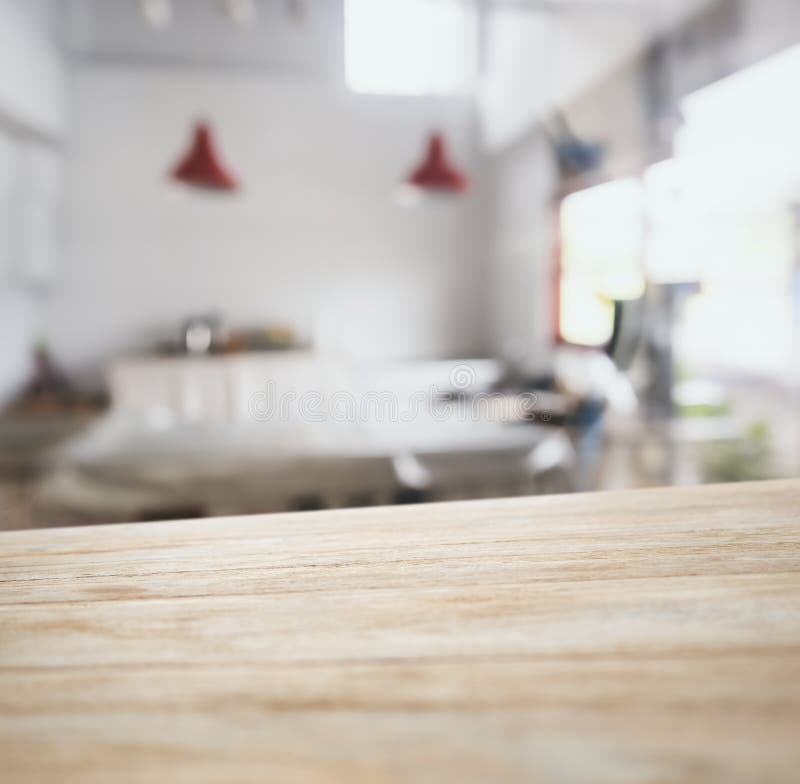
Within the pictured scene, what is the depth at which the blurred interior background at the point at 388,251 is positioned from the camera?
2.50 meters

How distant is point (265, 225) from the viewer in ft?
20.5

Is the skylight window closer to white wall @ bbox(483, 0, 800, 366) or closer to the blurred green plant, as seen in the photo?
white wall @ bbox(483, 0, 800, 366)

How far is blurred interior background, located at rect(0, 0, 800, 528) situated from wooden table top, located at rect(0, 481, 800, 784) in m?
0.80

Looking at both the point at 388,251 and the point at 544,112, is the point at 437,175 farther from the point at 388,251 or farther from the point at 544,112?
the point at 388,251

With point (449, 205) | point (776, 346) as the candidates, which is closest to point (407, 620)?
point (776, 346)

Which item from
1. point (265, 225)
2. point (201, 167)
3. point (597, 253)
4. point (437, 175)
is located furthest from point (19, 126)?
point (597, 253)

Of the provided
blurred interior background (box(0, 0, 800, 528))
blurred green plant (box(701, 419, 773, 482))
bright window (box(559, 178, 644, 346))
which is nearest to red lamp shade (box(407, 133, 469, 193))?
blurred interior background (box(0, 0, 800, 528))

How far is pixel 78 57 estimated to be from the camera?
19.3 ft

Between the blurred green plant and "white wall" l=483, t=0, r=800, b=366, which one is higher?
"white wall" l=483, t=0, r=800, b=366

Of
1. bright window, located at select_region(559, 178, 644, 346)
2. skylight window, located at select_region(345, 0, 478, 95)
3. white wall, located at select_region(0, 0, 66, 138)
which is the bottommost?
bright window, located at select_region(559, 178, 644, 346)

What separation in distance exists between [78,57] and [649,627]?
6689mm

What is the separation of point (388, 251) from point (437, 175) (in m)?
2.60

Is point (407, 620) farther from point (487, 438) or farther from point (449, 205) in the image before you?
point (449, 205)

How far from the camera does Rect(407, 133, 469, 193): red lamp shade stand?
382 centimetres
